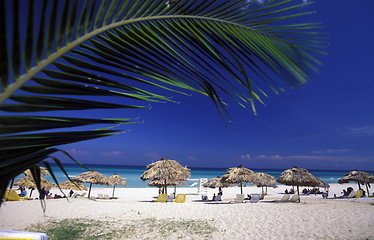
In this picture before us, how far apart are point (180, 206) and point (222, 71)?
408 inches

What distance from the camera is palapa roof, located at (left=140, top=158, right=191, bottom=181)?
1488 centimetres

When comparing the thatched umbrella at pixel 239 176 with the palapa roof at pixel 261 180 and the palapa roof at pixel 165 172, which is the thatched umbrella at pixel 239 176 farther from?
the palapa roof at pixel 165 172

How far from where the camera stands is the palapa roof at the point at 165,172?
14.9 m

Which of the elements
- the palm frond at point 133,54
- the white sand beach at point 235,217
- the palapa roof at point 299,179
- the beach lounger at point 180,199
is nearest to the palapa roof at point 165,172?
the beach lounger at point 180,199

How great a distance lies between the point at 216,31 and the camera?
2.86 ft

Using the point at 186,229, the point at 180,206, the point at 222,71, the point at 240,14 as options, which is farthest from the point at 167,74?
the point at 180,206

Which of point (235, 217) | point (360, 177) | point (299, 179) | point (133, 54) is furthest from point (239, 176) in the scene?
point (133, 54)

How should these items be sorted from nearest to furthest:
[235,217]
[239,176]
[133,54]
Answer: [133,54] < [235,217] < [239,176]

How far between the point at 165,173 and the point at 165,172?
81 mm

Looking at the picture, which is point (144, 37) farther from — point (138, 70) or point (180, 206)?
point (180, 206)

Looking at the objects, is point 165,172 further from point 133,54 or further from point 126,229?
point 133,54

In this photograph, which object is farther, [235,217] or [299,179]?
[299,179]

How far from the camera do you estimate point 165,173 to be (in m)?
15.0

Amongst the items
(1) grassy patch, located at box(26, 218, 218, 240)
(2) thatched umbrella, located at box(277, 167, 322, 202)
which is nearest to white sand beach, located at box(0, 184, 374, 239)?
(1) grassy patch, located at box(26, 218, 218, 240)
